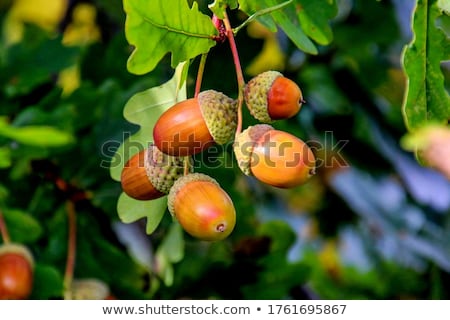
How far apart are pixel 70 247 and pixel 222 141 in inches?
28.2

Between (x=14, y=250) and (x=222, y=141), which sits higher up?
(x=222, y=141)

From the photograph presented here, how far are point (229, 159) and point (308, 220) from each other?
1.44 metres

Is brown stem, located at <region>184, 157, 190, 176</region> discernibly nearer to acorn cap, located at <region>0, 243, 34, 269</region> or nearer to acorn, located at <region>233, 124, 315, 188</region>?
acorn, located at <region>233, 124, 315, 188</region>

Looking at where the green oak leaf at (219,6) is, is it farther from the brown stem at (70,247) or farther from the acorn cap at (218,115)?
the brown stem at (70,247)

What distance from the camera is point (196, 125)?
0.95 metres

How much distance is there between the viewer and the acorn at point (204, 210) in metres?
0.93

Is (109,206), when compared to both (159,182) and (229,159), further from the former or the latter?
(159,182)

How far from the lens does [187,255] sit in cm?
194

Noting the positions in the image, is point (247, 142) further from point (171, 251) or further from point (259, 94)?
point (171, 251)

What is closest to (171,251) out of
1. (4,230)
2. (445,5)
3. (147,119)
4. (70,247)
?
(70,247)

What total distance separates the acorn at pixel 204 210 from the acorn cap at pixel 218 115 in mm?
Result: 57

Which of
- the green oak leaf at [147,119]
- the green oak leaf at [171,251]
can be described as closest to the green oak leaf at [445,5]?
the green oak leaf at [147,119]
